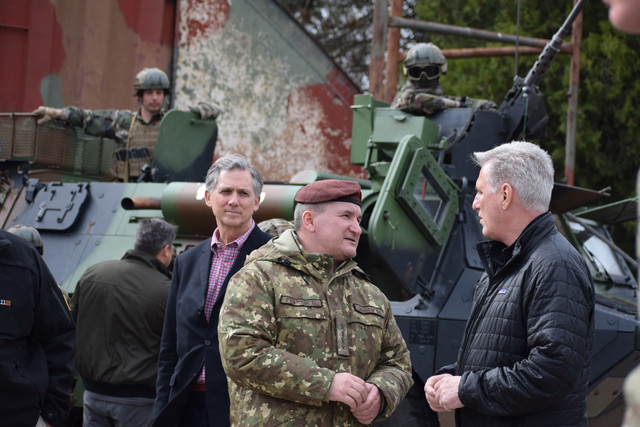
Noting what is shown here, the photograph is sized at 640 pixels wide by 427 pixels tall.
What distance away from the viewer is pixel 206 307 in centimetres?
427

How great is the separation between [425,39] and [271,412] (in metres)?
15.6

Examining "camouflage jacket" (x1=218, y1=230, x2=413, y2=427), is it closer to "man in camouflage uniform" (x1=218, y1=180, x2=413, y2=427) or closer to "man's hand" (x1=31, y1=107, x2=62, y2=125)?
"man in camouflage uniform" (x1=218, y1=180, x2=413, y2=427)

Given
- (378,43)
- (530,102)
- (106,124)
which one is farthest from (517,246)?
(378,43)

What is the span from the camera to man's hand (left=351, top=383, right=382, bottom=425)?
129 inches

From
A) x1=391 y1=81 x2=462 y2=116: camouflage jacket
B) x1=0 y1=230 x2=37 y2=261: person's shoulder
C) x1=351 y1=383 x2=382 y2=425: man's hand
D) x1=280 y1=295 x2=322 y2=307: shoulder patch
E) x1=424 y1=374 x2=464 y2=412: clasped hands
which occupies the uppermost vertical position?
x1=391 y1=81 x2=462 y2=116: camouflage jacket

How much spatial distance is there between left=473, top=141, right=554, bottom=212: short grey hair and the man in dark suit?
1.43m

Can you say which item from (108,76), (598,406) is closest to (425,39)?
(108,76)

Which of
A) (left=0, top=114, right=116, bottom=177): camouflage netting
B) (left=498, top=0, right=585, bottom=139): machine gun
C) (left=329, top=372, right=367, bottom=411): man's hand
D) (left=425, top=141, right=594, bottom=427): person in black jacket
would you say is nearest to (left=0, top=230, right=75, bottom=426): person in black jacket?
(left=329, top=372, right=367, bottom=411): man's hand

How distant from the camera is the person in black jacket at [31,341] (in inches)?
144

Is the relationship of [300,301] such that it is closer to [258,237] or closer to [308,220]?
[308,220]

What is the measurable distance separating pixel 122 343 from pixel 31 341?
149 centimetres

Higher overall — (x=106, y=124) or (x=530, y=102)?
(x=530, y=102)

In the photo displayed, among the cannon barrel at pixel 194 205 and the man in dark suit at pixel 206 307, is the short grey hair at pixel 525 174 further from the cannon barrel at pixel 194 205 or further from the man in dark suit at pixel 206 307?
the cannon barrel at pixel 194 205

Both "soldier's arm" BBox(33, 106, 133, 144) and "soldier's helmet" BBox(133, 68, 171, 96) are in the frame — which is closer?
"soldier's helmet" BBox(133, 68, 171, 96)
